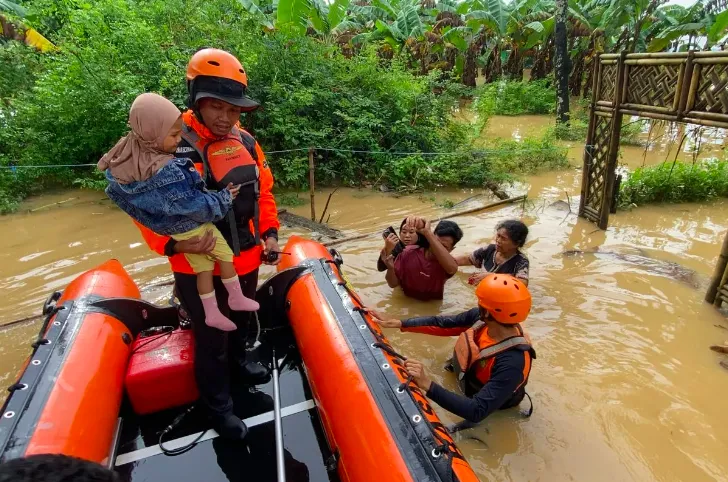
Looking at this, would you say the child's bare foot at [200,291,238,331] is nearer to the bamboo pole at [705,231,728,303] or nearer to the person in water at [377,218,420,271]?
the person in water at [377,218,420,271]

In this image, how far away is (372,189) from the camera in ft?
26.3

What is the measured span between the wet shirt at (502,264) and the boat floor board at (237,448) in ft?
5.84

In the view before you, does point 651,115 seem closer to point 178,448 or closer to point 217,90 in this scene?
point 217,90

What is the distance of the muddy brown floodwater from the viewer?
2.70m

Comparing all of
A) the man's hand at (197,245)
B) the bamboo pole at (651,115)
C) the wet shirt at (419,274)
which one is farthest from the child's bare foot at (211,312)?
the bamboo pole at (651,115)

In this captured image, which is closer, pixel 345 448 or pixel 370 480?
pixel 370 480

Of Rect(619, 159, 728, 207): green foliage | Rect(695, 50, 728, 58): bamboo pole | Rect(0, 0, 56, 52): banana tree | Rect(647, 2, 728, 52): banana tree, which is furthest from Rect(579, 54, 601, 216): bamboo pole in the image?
Rect(0, 0, 56, 52): banana tree

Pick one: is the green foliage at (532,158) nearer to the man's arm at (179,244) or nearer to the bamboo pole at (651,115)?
the bamboo pole at (651,115)

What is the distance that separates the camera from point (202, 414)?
2561 millimetres

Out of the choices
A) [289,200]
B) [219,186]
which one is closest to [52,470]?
[219,186]

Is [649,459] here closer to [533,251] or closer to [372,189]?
[533,251]

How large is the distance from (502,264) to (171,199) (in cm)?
257

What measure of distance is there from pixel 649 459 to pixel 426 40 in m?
15.7

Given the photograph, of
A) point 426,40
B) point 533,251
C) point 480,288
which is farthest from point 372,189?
point 426,40
